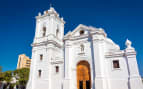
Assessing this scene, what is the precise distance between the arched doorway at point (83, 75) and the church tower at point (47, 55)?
110 inches

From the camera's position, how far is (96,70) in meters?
16.5

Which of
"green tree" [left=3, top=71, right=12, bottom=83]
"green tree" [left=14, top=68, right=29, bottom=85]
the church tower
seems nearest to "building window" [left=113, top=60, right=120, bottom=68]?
the church tower

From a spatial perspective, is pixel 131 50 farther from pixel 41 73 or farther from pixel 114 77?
pixel 41 73

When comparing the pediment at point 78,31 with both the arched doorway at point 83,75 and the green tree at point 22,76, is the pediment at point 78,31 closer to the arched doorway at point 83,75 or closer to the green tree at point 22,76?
the arched doorway at point 83,75

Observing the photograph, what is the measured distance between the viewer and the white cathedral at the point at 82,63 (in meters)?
15.5

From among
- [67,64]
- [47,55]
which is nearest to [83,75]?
[67,64]

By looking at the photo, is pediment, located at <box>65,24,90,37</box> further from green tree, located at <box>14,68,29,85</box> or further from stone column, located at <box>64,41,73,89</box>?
green tree, located at <box>14,68,29,85</box>

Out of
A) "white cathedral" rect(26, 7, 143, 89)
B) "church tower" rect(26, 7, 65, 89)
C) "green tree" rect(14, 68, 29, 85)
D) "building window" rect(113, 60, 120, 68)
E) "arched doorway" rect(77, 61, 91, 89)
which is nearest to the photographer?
"white cathedral" rect(26, 7, 143, 89)

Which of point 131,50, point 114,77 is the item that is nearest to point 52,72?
point 114,77

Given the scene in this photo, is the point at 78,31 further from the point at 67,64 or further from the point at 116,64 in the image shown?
the point at 116,64

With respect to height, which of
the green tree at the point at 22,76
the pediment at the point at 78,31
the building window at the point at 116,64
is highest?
the pediment at the point at 78,31

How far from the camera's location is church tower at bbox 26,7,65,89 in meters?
19.7

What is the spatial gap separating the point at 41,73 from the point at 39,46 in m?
5.26

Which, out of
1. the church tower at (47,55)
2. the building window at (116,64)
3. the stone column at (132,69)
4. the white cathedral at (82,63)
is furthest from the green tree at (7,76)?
the stone column at (132,69)
